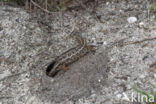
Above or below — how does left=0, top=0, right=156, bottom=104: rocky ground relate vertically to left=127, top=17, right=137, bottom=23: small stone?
below

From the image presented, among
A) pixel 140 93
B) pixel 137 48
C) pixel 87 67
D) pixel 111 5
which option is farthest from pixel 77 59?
pixel 111 5

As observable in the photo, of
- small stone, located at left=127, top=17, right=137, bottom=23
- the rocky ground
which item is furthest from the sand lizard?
small stone, located at left=127, top=17, right=137, bottom=23

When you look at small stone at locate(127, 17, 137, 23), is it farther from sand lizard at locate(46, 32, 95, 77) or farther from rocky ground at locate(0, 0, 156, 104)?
sand lizard at locate(46, 32, 95, 77)

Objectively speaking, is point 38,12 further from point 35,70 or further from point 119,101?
point 119,101

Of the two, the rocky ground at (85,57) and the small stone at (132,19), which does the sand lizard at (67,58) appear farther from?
the small stone at (132,19)

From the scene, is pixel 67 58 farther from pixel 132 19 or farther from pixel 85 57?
pixel 132 19

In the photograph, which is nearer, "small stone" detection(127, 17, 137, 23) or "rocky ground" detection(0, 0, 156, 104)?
"rocky ground" detection(0, 0, 156, 104)

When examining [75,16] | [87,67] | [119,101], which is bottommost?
[119,101]
